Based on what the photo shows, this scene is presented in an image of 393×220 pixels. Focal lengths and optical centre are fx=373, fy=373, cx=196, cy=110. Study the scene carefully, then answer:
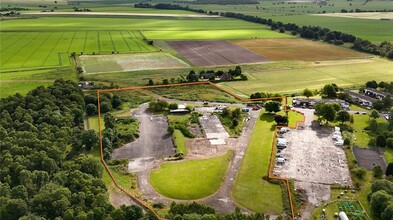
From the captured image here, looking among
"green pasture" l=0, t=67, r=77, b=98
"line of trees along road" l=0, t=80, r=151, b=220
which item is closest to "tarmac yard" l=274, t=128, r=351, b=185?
"line of trees along road" l=0, t=80, r=151, b=220

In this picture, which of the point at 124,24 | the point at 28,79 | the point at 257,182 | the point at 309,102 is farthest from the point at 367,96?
the point at 124,24

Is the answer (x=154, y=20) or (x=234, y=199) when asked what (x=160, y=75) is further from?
(x=154, y=20)

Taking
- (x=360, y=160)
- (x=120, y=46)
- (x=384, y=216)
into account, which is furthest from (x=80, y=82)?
(x=384, y=216)

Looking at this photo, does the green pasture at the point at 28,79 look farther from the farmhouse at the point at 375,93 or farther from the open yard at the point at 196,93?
the farmhouse at the point at 375,93

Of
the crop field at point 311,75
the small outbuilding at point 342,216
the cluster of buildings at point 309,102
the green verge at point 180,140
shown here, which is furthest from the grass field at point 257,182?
the crop field at point 311,75

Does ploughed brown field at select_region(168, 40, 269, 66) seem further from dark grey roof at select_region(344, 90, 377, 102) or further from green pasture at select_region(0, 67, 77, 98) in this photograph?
green pasture at select_region(0, 67, 77, 98)

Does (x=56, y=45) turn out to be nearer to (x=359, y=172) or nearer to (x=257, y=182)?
(x=257, y=182)
